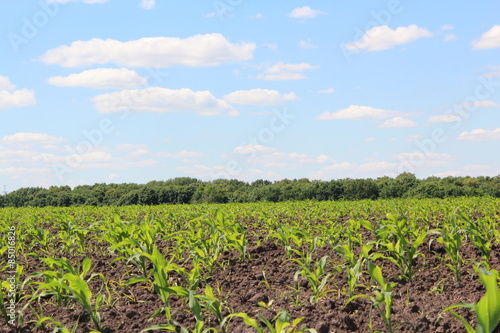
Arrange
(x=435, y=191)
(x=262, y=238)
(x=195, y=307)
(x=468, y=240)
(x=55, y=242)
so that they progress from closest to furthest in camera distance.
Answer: (x=195, y=307), (x=468, y=240), (x=262, y=238), (x=55, y=242), (x=435, y=191)

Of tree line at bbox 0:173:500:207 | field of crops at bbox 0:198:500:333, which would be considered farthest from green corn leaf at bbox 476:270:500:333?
tree line at bbox 0:173:500:207

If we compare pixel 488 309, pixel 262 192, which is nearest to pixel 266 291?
pixel 488 309

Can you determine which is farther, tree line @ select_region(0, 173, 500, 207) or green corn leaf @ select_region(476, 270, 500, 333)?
tree line @ select_region(0, 173, 500, 207)

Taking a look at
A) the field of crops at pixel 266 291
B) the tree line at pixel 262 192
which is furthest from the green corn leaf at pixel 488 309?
the tree line at pixel 262 192

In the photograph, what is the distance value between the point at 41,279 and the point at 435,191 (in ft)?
114

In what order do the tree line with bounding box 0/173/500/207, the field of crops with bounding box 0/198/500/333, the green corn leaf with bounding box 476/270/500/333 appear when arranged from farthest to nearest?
the tree line with bounding box 0/173/500/207 → the field of crops with bounding box 0/198/500/333 → the green corn leaf with bounding box 476/270/500/333

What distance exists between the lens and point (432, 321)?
4.11 metres

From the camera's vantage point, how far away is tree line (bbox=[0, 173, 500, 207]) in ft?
123

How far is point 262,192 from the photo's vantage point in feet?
137

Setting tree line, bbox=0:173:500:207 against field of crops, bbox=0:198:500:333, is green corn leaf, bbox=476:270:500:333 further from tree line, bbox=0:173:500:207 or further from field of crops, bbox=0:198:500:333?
tree line, bbox=0:173:500:207

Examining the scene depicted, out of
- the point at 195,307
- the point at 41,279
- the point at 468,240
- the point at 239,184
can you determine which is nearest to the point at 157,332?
the point at 195,307

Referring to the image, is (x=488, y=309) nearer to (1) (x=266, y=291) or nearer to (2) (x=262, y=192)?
(1) (x=266, y=291)

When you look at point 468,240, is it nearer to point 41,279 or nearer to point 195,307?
point 195,307

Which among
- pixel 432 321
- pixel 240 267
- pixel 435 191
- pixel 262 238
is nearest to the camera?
pixel 432 321
